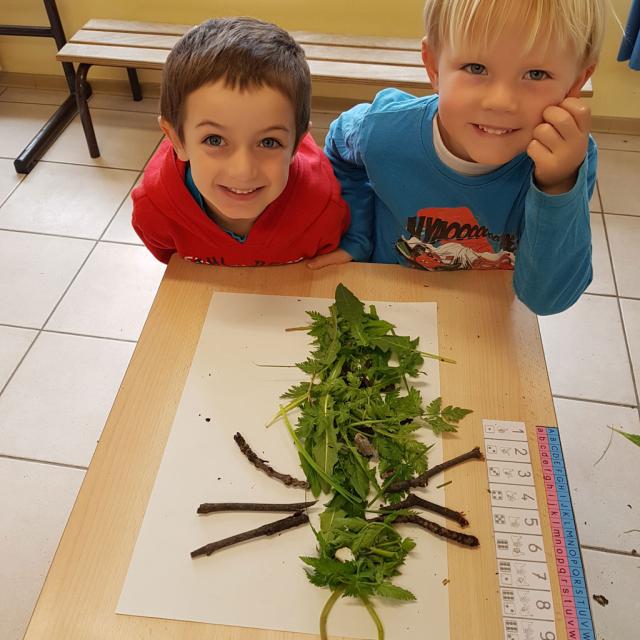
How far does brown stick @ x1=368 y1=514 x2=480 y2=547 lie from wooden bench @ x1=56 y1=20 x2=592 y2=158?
1.84 metres

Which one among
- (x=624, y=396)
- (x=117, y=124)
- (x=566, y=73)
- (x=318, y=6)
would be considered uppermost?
(x=566, y=73)

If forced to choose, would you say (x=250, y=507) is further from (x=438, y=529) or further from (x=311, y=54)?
(x=311, y=54)

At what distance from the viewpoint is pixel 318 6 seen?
8.52 ft

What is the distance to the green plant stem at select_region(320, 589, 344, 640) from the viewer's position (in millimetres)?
689

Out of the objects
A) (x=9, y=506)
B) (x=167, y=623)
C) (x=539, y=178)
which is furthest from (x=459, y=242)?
(x=9, y=506)

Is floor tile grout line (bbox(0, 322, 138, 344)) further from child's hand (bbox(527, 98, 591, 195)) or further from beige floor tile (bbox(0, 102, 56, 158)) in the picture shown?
child's hand (bbox(527, 98, 591, 195))

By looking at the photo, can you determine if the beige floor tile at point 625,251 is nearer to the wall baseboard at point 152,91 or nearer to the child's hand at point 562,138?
the wall baseboard at point 152,91

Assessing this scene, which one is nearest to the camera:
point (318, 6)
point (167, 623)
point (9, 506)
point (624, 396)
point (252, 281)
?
point (167, 623)

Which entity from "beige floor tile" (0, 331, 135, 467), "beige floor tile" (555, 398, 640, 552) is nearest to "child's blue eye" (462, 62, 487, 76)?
"beige floor tile" (555, 398, 640, 552)

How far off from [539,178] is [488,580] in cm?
53

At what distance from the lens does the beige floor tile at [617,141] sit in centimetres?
272

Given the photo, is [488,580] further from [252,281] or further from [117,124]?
[117,124]

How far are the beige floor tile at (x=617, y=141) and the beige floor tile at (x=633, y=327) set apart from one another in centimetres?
95

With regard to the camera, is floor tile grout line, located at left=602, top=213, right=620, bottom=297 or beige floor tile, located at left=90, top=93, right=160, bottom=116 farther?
beige floor tile, located at left=90, top=93, right=160, bottom=116
